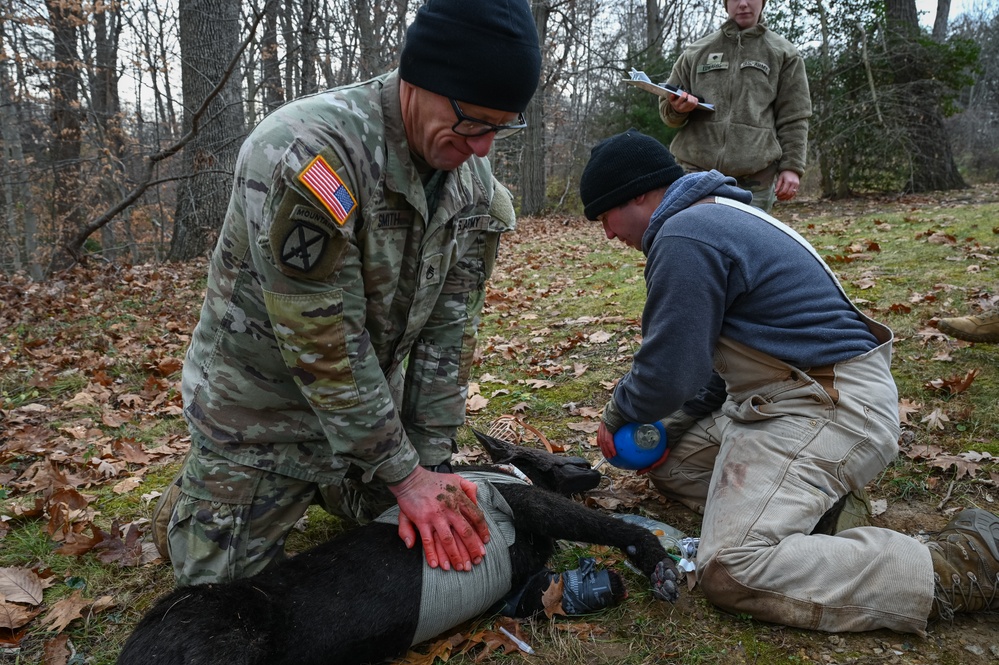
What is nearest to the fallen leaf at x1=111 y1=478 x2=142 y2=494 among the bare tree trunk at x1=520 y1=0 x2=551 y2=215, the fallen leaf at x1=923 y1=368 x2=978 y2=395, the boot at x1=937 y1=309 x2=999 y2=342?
the fallen leaf at x1=923 y1=368 x2=978 y2=395

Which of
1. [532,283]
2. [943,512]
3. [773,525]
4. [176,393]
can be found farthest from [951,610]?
[532,283]

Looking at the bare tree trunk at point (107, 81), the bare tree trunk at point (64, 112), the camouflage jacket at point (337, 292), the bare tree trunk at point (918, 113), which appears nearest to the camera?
the camouflage jacket at point (337, 292)

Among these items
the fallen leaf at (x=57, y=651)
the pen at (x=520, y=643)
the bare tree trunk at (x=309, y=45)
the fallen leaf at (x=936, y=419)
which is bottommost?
the fallen leaf at (x=57, y=651)

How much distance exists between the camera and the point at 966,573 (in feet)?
7.12

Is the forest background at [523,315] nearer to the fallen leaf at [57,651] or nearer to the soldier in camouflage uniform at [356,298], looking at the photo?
the fallen leaf at [57,651]

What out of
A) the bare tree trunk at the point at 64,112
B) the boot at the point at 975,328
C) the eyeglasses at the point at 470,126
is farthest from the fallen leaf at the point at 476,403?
the bare tree trunk at the point at 64,112

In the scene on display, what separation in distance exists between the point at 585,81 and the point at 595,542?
70.7 feet

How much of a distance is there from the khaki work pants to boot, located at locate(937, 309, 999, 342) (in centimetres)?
171

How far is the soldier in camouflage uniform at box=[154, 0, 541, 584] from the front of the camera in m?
1.97

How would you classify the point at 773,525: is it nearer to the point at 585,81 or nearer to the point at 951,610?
the point at 951,610

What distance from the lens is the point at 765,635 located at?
2246 mm

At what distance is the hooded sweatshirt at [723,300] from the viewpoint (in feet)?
7.98

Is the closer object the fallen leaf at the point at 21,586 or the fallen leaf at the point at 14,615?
the fallen leaf at the point at 14,615

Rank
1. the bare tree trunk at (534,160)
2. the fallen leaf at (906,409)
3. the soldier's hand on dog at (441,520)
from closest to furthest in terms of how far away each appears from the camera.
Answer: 1. the soldier's hand on dog at (441,520)
2. the fallen leaf at (906,409)
3. the bare tree trunk at (534,160)
